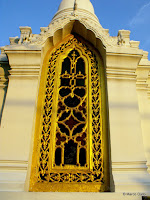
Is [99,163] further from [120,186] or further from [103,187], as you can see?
[120,186]

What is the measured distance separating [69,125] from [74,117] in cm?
23

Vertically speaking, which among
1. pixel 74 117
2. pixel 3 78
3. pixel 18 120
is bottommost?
pixel 18 120

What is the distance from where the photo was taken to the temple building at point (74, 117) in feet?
12.7

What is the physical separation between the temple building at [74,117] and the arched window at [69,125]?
2 cm

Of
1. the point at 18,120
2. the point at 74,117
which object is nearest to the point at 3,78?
the point at 18,120

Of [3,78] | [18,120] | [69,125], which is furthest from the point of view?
[3,78]

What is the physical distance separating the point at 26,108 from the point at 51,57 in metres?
1.84

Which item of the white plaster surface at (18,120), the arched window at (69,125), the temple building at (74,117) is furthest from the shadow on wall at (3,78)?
the arched window at (69,125)

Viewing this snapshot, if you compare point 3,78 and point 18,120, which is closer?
point 18,120

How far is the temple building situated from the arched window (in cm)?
2

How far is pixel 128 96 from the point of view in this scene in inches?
188

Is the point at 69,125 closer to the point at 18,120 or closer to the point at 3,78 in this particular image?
the point at 18,120

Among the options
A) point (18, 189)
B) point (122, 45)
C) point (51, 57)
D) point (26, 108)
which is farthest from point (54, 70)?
point (18, 189)

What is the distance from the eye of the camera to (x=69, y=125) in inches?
185
